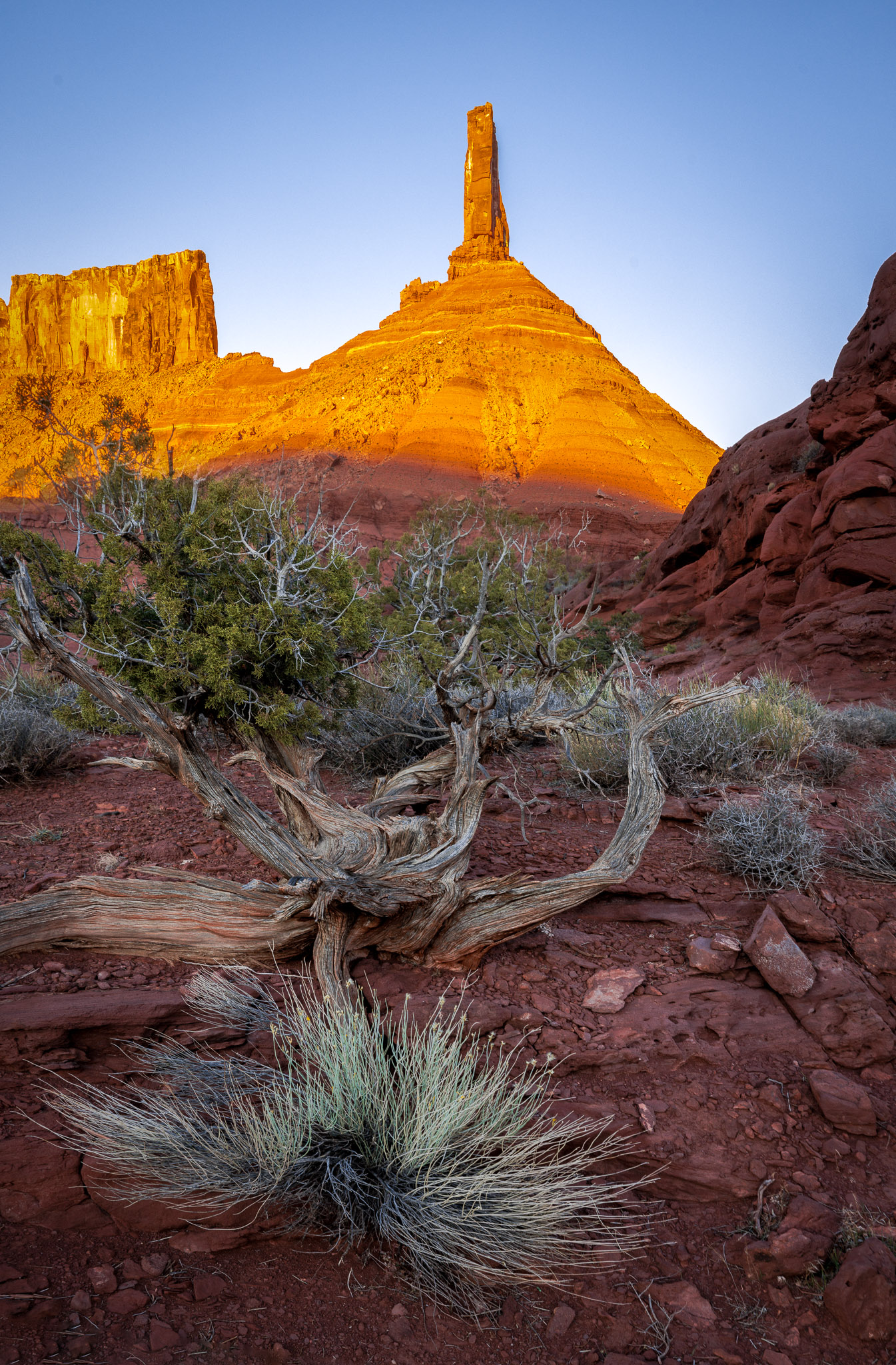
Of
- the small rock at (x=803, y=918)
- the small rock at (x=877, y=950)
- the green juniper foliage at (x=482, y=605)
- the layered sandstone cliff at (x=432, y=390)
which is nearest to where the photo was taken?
the small rock at (x=877, y=950)

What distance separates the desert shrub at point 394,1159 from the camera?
7.88ft

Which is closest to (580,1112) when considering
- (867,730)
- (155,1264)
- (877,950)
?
(155,1264)

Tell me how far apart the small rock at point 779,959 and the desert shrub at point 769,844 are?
0.56 meters

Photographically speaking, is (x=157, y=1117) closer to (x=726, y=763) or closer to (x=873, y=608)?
(x=726, y=763)

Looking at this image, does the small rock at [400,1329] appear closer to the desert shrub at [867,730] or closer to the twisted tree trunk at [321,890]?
the twisted tree trunk at [321,890]

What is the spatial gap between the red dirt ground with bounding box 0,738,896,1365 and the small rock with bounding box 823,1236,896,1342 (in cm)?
4

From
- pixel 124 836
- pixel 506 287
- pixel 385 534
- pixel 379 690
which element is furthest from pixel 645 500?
pixel 124 836

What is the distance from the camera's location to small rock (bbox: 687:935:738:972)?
3.79 meters

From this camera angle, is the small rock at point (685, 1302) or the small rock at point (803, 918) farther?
the small rock at point (803, 918)

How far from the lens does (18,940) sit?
3.40m

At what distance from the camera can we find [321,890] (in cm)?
346

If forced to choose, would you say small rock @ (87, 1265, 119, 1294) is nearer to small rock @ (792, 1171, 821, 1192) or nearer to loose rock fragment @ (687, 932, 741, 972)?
small rock @ (792, 1171, 821, 1192)

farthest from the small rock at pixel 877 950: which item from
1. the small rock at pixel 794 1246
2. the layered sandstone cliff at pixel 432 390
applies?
the layered sandstone cliff at pixel 432 390

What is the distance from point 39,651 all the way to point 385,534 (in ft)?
125
